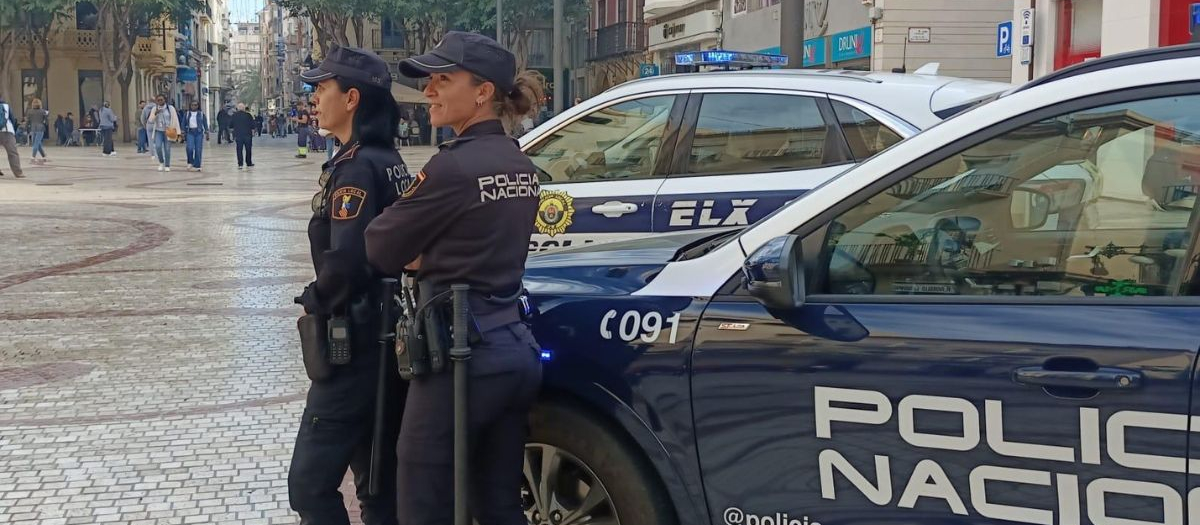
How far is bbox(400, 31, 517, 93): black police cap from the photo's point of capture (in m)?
3.01

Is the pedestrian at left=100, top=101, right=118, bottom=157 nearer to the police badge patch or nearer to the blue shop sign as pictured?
the blue shop sign

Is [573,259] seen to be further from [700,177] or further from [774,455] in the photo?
[700,177]

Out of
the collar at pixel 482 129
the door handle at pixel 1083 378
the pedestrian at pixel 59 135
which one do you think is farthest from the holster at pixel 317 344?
the pedestrian at pixel 59 135

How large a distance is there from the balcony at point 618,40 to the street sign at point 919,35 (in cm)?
2054

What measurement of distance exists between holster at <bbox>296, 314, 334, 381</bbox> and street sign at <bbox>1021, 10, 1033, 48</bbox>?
17.6 meters

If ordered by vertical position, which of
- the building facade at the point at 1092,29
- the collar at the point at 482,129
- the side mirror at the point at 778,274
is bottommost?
the side mirror at the point at 778,274

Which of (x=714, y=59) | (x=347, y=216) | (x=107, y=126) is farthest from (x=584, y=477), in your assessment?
(x=107, y=126)

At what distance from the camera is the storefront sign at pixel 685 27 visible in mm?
35344

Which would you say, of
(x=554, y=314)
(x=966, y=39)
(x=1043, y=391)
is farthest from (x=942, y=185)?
(x=966, y=39)

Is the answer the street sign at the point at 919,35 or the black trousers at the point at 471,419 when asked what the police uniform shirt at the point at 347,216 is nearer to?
the black trousers at the point at 471,419

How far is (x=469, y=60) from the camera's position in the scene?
3.01 meters

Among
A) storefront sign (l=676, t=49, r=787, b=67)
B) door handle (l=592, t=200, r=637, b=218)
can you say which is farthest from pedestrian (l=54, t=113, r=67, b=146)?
door handle (l=592, t=200, r=637, b=218)

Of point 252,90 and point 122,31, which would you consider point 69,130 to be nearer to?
point 122,31

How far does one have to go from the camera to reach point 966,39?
24406 mm
